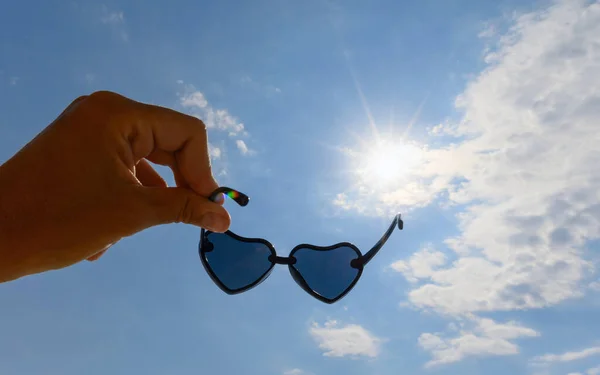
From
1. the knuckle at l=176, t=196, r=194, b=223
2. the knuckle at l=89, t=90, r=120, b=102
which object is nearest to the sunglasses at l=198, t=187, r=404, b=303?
the knuckle at l=176, t=196, r=194, b=223

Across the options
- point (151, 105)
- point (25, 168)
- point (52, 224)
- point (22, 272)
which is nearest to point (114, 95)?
point (151, 105)

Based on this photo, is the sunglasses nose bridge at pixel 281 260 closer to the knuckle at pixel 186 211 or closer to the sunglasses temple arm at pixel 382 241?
the sunglasses temple arm at pixel 382 241

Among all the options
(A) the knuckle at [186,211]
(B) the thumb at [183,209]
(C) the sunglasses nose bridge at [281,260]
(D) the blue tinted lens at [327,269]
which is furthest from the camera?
(D) the blue tinted lens at [327,269]

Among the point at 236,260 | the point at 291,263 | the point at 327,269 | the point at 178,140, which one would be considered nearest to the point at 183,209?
the point at 178,140

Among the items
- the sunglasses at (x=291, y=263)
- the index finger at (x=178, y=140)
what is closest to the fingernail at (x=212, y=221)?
the index finger at (x=178, y=140)

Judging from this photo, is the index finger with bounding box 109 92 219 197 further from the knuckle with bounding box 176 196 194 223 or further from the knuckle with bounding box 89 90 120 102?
the knuckle with bounding box 176 196 194 223

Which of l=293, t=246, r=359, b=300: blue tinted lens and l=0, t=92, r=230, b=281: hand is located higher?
l=293, t=246, r=359, b=300: blue tinted lens
